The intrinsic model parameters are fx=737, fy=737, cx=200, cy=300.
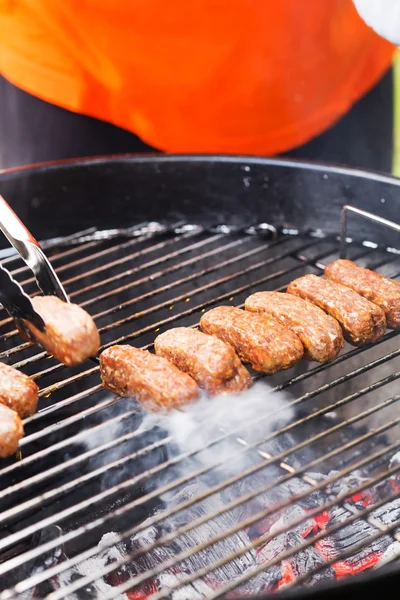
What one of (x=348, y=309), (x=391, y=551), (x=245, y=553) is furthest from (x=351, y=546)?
(x=348, y=309)

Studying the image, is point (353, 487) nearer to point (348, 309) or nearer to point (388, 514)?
point (388, 514)

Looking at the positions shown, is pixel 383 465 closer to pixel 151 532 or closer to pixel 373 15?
pixel 151 532

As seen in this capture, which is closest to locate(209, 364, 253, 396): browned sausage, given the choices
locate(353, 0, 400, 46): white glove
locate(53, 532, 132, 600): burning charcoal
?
locate(53, 532, 132, 600): burning charcoal

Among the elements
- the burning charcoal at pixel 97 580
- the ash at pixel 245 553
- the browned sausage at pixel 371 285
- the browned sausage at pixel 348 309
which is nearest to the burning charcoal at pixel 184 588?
the ash at pixel 245 553

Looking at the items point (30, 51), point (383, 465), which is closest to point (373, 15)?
point (383, 465)

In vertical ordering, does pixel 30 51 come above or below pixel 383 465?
above

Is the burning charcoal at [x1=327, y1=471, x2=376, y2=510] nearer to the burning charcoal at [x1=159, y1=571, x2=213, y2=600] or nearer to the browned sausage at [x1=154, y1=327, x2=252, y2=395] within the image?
the browned sausage at [x1=154, y1=327, x2=252, y2=395]
